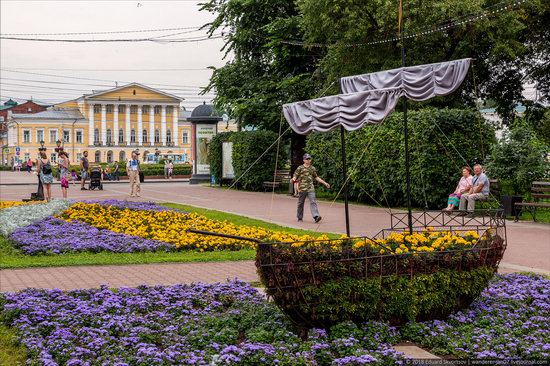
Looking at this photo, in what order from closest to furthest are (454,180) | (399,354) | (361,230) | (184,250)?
(399,354) → (184,250) → (361,230) → (454,180)

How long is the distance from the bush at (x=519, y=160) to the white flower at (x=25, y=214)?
1280 centimetres

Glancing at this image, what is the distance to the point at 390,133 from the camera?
Result: 74.2 ft

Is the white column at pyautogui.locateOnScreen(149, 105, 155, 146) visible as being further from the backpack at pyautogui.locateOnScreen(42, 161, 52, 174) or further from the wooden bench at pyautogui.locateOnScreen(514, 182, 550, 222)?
the wooden bench at pyautogui.locateOnScreen(514, 182, 550, 222)

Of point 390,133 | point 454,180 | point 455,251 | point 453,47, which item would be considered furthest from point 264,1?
point 455,251

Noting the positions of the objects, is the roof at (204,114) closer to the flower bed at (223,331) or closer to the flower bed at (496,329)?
the flower bed at (223,331)

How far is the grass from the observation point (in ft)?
18.6

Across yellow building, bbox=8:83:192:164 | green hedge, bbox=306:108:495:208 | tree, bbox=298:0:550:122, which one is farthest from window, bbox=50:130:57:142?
green hedge, bbox=306:108:495:208

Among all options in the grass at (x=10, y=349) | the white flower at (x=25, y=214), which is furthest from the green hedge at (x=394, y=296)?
the white flower at (x=25, y=214)

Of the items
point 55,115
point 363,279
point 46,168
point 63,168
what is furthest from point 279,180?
point 55,115

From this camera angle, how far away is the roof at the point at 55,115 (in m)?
110

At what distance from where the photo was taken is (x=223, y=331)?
637cm

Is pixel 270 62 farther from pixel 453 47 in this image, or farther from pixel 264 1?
pixel 453 47

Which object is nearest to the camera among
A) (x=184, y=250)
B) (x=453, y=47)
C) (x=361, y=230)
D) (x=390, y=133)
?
(x=184, y=250)

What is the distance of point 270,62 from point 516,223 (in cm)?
2174
